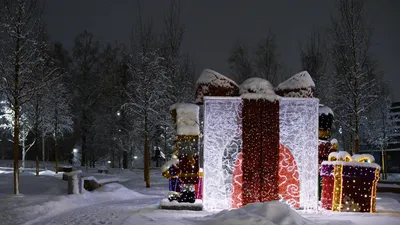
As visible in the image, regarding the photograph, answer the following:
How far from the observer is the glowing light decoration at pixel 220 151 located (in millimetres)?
11234

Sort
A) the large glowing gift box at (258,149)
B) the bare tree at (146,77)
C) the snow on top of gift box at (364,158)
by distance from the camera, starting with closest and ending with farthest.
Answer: the large glowing gift box at (258,149), the snow on top of gift box at (364,158), the bare tree at (146,77)

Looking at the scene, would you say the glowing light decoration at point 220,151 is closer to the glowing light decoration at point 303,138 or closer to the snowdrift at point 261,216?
the glowing light decoration at point 303,138

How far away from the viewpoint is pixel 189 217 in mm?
10039

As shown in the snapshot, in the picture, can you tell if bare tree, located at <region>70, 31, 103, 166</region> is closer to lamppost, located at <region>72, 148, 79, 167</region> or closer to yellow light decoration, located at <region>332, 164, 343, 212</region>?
lamppost, located at <region>72, 148, 79, 167</region>

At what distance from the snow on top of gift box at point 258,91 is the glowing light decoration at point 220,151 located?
0.93 feet

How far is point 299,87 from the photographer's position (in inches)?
448

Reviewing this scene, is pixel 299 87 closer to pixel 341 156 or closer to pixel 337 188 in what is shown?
pixel 341 156

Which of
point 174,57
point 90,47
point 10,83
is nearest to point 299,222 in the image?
point 10,83

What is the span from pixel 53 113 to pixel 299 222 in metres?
23.0

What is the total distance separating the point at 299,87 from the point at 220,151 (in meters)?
2.85

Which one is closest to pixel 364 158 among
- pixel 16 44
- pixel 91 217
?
pixel 91 217

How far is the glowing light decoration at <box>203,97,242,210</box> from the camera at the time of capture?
36.9 ft

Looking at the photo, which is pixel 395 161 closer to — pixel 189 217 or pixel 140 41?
pixel 140 41

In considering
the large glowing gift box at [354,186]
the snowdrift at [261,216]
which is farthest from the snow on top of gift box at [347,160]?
the snowdrift at [261,216]
